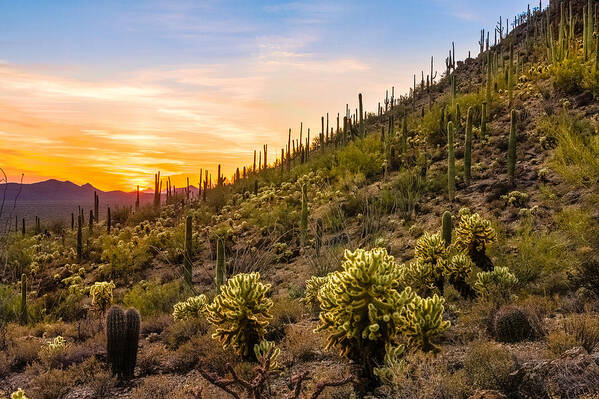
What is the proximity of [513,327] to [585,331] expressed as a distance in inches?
34.6

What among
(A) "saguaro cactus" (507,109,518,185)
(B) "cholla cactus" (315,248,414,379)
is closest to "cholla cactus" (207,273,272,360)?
(B) "cholla cactus" (315,248,414,379)

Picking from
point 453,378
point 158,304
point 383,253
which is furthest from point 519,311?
A: point 158,304

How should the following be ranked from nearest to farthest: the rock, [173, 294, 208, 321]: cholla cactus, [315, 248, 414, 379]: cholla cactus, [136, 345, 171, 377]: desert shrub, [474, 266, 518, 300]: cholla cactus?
1. the rock
2. [315, 248, 414, 379]: cholla cactus
3. [136, 345, 171, 377]: desert shrub
4. [474, 266, 518, 300]: cholla cactus
5. [173, 294, 208, 321]: cholla cactus

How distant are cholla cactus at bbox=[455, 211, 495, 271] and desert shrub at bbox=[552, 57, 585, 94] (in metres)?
15.1

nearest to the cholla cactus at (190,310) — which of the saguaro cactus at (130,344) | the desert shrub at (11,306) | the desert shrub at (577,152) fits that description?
the saguaro cactus at (130,344)

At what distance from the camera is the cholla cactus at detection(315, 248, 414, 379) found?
4.59m

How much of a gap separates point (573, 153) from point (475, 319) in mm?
8300

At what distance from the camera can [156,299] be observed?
14758 millimetres

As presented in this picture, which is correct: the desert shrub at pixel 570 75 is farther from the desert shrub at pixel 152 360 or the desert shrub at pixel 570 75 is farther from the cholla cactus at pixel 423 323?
the desert shrub at pixel 152 360

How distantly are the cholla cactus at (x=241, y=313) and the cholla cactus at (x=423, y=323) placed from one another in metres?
1.89

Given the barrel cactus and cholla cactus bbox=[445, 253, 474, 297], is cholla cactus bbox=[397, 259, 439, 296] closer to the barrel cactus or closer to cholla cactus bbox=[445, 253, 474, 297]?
cholla cactus bbox=[445, 253, 474, 297]

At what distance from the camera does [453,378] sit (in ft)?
15.3

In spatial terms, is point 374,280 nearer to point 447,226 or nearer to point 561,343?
point 561,343

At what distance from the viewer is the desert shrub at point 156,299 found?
14133mm
